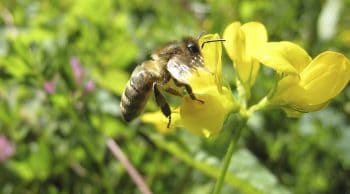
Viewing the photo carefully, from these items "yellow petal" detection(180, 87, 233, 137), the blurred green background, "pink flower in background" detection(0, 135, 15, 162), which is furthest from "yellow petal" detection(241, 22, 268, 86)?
"pink flower in background" detection(0, 135, 15, 162)

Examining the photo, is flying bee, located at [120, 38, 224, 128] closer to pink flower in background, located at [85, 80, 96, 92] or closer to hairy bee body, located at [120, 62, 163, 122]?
hairy bee body, located at [120, 62, 163, 122]

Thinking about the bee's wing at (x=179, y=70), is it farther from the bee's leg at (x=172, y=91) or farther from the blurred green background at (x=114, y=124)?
the blurred green background at (x=114, y=124)

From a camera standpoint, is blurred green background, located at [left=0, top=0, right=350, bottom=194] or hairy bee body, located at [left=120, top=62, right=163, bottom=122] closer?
hairy bee body, located at [left=120, top=62, right=163, bottom=122]

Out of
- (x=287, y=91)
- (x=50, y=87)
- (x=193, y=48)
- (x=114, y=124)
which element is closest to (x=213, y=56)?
(x=193, y=48)

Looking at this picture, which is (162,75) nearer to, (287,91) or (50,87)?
(287,91)

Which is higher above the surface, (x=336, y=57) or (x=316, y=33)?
(x=336, y=57)

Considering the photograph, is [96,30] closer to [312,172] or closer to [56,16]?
[56,16]

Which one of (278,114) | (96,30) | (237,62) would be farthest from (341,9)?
(237,62)
